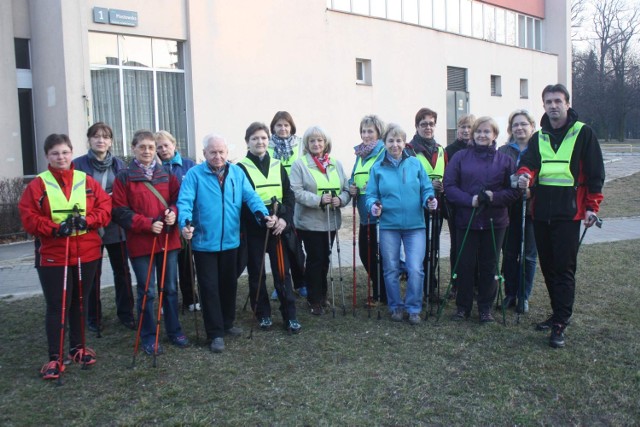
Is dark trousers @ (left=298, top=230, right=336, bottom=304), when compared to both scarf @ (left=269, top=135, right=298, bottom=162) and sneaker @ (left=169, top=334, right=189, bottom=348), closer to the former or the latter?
scarf @ (left=269, top=135, right=298, bottom=162)

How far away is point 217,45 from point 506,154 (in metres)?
10.4

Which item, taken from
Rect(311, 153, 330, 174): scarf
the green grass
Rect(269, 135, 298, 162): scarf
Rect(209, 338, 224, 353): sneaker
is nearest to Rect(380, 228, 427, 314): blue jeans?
the green grass

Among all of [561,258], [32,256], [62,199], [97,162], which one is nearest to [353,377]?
[561,258]

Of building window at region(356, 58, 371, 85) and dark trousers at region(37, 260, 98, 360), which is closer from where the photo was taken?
dark trousers at region(37, 260, 98, 360)

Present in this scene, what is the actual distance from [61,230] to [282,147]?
2705 mm

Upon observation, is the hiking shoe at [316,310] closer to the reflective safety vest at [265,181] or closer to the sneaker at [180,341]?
the reflective safety vest at [265,181]

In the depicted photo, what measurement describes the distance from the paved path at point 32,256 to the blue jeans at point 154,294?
286 centimetres

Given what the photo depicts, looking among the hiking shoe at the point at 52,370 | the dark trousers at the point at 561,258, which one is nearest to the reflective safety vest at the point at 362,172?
the dark trousers at the point at 561,258

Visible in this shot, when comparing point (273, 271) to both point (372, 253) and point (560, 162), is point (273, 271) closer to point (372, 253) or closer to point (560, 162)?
point (372, 253)

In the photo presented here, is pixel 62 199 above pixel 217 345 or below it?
above

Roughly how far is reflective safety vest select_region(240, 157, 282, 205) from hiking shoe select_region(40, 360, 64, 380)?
228 cm

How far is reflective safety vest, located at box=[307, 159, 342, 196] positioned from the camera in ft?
20.6

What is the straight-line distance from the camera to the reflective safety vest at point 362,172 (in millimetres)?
6553

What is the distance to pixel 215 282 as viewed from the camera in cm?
540
